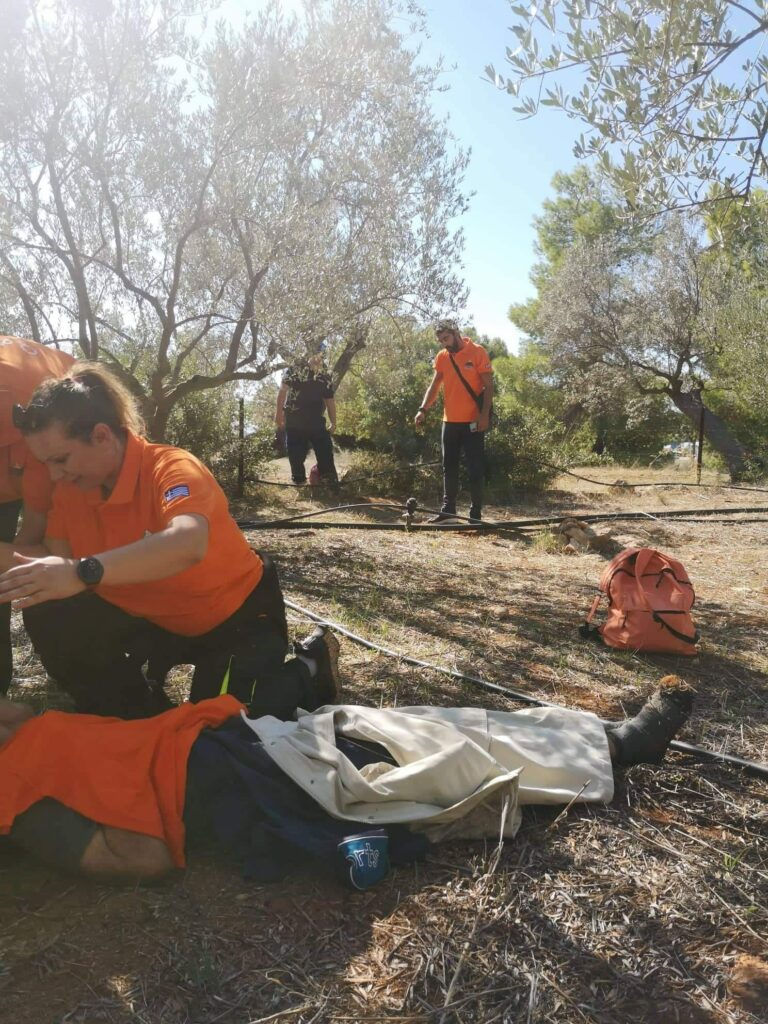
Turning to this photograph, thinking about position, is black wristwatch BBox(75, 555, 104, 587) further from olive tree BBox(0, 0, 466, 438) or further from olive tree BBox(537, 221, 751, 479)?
olive tree BBox(537, 221, 751, 479)

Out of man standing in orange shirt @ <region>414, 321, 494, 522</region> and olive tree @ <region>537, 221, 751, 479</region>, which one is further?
olive tree @ <region>537, 221, 751, 479</region>

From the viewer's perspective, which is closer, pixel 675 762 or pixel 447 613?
pixel 675 762

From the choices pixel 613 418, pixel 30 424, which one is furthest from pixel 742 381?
pixel 30 424

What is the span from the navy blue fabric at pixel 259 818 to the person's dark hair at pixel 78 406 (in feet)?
3.20

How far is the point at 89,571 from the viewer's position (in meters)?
1.99

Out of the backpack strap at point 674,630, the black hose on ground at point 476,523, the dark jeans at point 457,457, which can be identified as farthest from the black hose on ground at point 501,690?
the dark jeans at point 457,457

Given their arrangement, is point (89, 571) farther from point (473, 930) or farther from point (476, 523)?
point (476, 523)

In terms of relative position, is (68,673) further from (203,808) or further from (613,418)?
(613,418)

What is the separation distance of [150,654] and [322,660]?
0.60 meters

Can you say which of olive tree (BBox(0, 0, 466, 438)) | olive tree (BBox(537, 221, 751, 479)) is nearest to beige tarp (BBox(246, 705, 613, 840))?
olive tree (BBox(0, 0, 466, 438))

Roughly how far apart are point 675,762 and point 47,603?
6.92 ft

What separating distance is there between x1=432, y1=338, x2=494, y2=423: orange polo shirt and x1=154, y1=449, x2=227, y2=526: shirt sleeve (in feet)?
16.4

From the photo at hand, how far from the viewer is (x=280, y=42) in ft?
17.6

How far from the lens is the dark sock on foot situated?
241 centimetres
